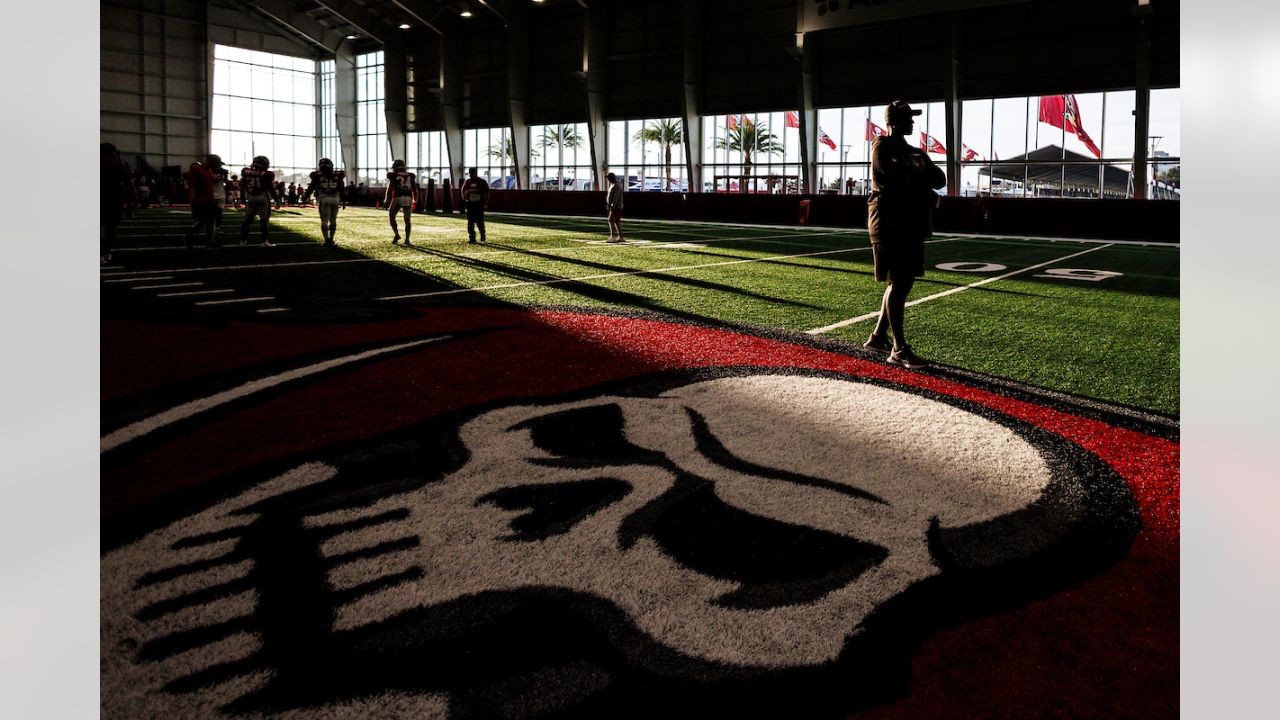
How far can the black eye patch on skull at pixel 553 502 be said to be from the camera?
328 cm

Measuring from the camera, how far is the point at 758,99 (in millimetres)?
36125

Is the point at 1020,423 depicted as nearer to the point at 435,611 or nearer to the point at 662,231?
the point at 435,611

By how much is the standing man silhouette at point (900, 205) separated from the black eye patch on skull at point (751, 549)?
3.46 meters

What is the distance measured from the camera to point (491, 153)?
1889 inches

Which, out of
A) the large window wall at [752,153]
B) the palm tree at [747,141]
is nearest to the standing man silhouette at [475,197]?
the large window wall at [752,153]

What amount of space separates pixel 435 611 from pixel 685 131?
3687cm

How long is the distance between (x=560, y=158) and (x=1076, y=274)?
33777 millimetres

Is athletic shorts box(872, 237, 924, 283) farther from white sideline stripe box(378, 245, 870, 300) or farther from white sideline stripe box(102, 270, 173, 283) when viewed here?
white sideline stripe box(102, 270, 173, 283)

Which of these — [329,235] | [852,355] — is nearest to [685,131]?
[329,235]

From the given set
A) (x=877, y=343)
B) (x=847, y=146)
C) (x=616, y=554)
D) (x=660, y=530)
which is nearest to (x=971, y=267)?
(x=877, y=343)

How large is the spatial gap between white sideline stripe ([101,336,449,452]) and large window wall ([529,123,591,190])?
126 ft

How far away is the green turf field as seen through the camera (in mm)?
7285

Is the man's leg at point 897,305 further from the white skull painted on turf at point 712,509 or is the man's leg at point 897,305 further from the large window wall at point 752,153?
the large window wall at point 752,153

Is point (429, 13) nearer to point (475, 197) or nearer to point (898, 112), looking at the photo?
point (475, 197)
